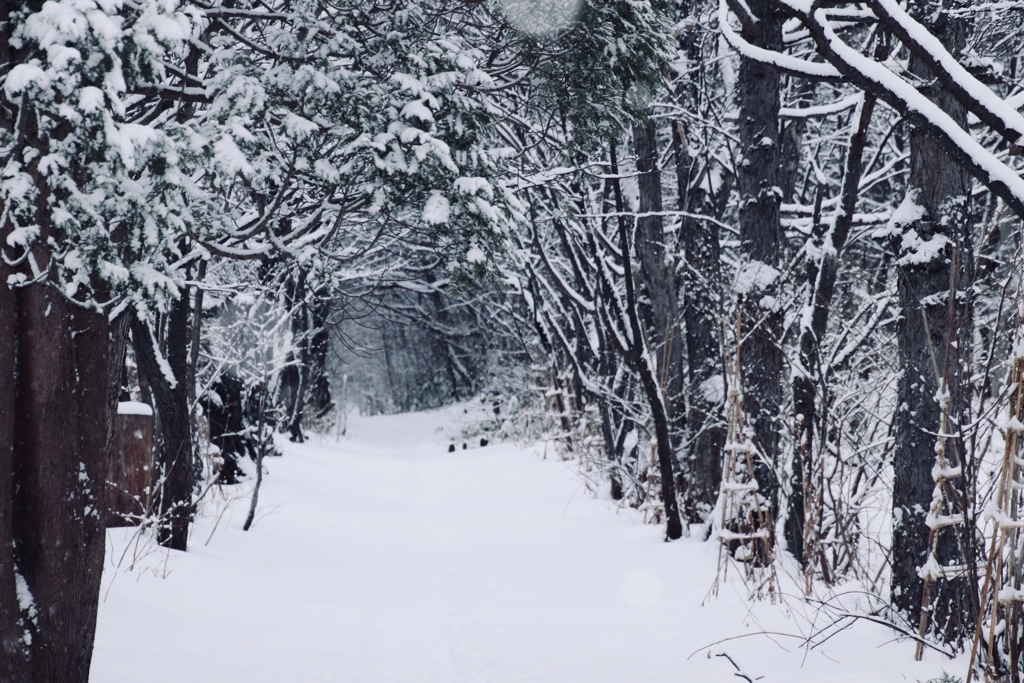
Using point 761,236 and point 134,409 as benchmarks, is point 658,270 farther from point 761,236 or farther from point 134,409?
point 134,409

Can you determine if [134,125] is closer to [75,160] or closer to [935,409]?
[75,160]

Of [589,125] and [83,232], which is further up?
[589,125]

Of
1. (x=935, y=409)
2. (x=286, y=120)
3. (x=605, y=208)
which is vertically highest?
(x=605, y=208)

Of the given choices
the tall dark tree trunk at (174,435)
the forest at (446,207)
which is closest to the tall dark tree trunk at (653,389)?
the forest at (446,207)

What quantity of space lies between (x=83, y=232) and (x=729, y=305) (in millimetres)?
5187

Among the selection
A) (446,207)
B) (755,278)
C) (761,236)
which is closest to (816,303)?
(755,278)

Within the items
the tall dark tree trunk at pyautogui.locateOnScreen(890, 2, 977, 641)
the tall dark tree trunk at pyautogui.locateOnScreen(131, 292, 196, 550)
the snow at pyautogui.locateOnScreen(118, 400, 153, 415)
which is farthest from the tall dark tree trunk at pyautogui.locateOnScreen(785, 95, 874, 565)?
the snow at pyautogui.locateOnScreen(118, 400, 153, 415)

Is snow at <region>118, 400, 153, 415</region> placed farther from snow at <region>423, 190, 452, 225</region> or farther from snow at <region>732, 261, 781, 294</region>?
snow at <region>732, 261, 781, 294</region>

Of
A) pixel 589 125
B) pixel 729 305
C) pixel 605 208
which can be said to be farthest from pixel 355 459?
pixel 589 125

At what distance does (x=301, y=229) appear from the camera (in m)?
4.28

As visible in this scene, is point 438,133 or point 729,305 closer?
point 438,133

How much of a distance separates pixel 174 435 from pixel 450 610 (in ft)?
10.4

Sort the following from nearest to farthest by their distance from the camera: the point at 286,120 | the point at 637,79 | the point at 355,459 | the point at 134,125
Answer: the point at 134,125 < the point at 286,120 < the point at 637,79 < the point at 355,459

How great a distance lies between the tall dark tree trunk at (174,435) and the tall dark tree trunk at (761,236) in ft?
16.7
